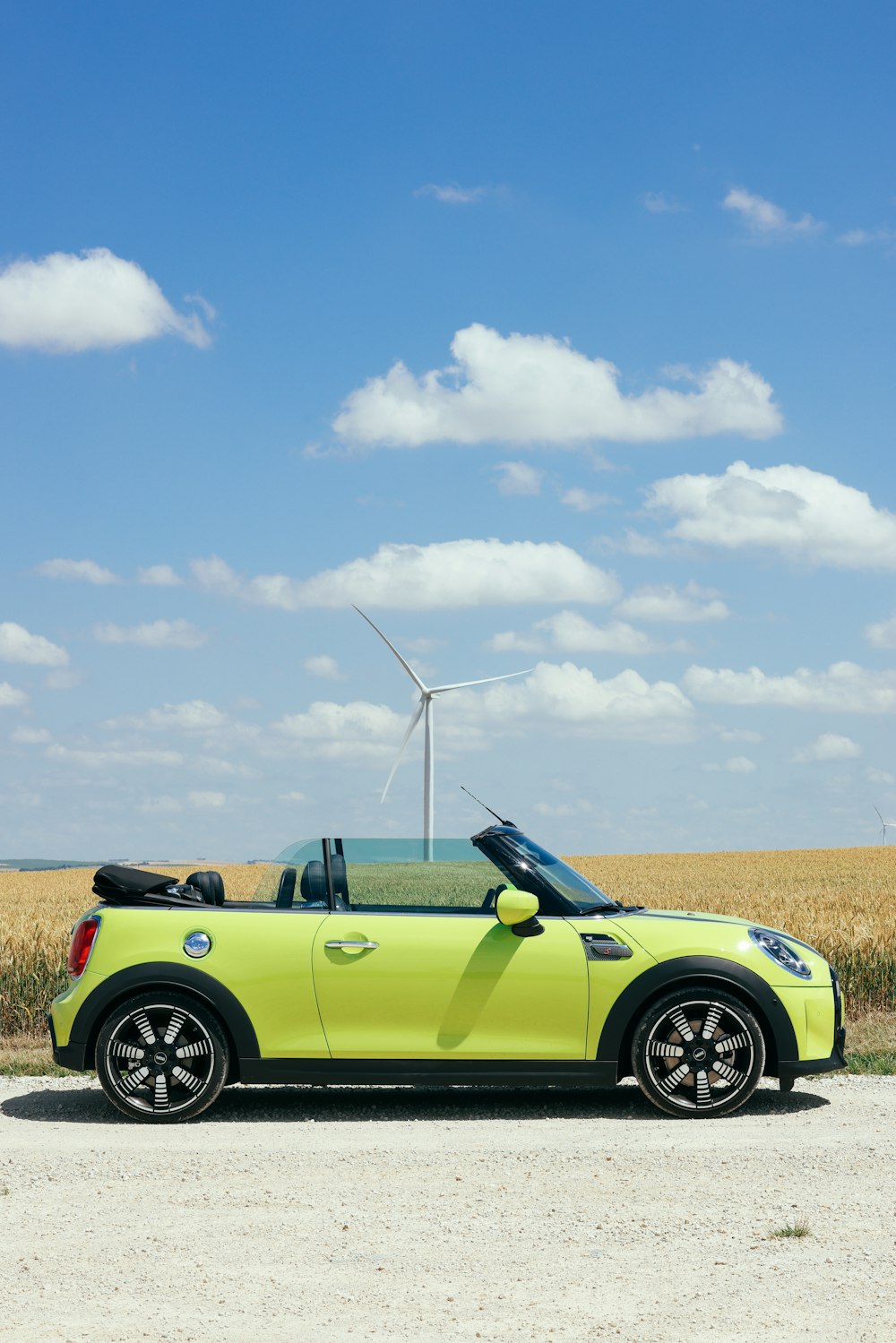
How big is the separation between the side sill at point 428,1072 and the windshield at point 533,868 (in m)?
0.93

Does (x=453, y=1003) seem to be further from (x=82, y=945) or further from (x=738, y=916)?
(x=738, y=916)

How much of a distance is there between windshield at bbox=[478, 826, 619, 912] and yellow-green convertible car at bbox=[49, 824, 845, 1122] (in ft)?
0.63

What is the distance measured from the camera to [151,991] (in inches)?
321

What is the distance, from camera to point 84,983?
819cm

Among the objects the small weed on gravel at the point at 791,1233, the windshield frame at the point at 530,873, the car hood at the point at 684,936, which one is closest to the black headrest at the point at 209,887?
the windshield frame at the point at 530,873

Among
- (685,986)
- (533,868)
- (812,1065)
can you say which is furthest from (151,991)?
(812,1065)

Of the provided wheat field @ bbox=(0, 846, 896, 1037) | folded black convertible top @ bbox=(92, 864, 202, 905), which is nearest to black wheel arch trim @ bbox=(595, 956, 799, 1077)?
wheat field @ bbox=(0, 846, 896, 1037)

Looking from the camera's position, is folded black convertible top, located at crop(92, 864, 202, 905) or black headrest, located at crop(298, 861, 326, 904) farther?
folded black convertible top, located at crop(92, 864, 202, 905)

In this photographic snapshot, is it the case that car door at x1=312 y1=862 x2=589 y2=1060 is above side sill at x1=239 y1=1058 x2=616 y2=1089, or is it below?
above

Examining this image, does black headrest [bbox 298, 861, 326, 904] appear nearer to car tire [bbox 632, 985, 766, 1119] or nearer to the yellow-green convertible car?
the yellow-green convertible car

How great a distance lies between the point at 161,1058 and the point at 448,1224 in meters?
2.78

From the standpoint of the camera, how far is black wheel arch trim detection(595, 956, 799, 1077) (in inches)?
315

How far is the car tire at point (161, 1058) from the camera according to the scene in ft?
26.5

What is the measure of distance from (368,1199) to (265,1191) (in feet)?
1.62
